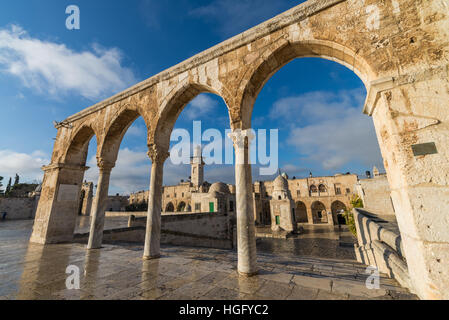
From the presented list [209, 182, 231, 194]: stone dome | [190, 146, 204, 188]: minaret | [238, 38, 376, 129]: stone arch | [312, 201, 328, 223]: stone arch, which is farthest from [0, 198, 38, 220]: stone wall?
[312, 201, 328, 223]: stone arch

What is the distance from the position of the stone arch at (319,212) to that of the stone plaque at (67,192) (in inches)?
1401

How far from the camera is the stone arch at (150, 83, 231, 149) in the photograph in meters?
5.40

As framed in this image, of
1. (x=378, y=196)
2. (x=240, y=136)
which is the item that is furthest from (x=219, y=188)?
(x=240, y=136)

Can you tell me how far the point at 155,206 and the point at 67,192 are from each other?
5.29 meters

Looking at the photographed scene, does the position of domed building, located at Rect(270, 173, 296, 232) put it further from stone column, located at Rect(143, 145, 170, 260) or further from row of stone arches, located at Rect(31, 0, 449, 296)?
row of stone arches, located at Rect(31, 0, 449, 296)

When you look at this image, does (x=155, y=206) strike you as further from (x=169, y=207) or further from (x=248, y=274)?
(x=169, y=207)

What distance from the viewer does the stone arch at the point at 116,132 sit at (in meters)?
6.68

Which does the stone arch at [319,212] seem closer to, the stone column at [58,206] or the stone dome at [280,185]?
the stone dome at [280,185]

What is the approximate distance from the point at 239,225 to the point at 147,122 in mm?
4179

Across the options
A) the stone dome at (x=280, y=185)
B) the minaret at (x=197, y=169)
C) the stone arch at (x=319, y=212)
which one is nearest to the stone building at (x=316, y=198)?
the stone arch at (x=319, y=212)

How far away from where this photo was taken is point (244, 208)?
3.82 m

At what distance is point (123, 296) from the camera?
274 cm

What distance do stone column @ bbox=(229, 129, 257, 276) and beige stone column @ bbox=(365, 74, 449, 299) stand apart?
2.24m

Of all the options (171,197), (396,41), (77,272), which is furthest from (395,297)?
(171,197)
